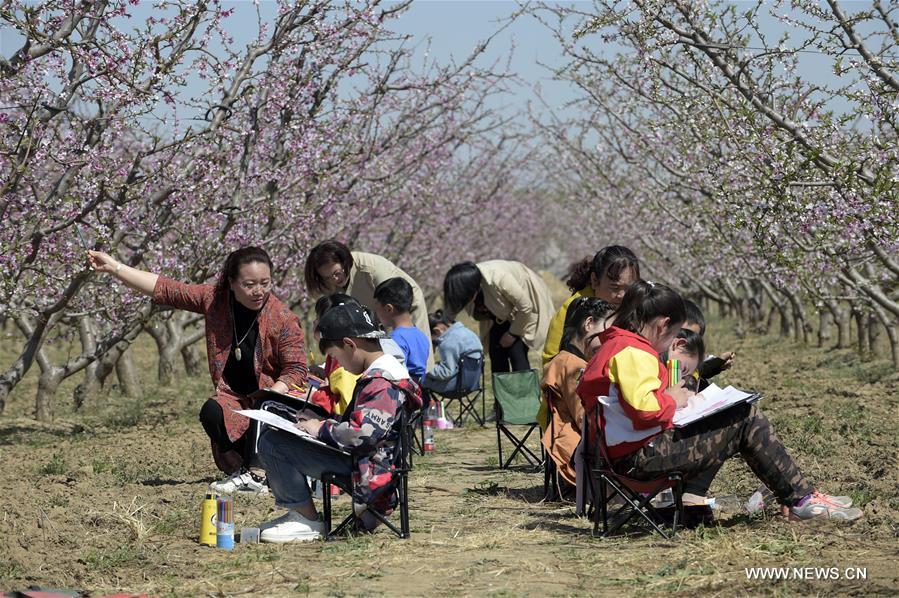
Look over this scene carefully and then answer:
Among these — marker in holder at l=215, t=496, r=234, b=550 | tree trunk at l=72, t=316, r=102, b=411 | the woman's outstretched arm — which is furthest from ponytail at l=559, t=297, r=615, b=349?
tree trunk at l=72, t=316, r=102, b=411

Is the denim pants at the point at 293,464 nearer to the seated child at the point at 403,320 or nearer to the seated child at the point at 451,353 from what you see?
the seated child at the point at 403,320

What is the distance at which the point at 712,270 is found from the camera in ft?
68.1

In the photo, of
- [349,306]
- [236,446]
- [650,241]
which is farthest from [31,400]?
[650,241]

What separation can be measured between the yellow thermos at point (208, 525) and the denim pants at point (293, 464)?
310mm

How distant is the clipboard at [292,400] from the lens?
244 inches

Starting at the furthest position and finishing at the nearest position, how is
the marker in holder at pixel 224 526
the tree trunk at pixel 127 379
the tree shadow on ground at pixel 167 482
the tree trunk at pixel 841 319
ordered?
the tree trunk at pixel 841 319 < the tree trunk at pixel 127 379 < the tree shadow on ground at pixel 167 482 < the marker in holder at pixel 224 526

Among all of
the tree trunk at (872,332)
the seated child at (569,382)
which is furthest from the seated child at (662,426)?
the tree trunk at (872,332)

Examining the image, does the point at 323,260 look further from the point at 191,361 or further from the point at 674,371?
the point at 191,361

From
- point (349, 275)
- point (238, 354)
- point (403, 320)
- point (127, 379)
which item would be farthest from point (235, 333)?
point (127, 379)

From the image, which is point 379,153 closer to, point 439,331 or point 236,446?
point 439,331

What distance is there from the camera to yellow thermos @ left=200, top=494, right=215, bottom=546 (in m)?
5.74

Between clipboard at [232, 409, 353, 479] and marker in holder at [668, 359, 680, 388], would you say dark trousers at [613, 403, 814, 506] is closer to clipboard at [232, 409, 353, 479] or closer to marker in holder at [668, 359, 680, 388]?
marker in holder at [668, 359, 680, 388]

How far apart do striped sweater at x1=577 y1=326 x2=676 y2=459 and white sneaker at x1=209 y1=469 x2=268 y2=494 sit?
2.55m

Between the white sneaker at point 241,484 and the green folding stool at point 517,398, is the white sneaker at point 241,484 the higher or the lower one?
the lower one
